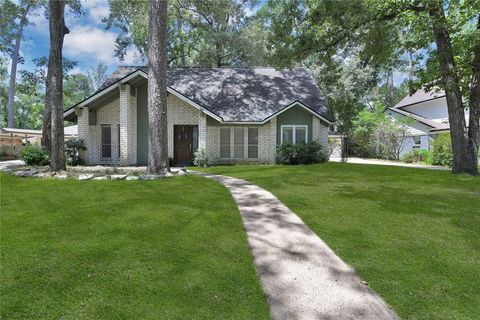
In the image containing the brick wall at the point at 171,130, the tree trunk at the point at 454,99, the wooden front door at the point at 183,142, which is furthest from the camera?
the wooden front door at the point at 183,142

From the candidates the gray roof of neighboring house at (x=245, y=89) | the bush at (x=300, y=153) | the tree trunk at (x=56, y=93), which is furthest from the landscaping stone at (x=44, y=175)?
the bush at (x=300, y=153)

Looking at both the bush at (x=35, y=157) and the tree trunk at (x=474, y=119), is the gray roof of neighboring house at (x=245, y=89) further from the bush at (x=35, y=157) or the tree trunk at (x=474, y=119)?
the tree trunk at (x=474, y=119)

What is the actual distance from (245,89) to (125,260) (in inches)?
666

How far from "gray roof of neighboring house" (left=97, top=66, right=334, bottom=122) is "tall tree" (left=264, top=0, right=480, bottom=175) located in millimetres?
3963

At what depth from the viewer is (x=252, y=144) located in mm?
17859

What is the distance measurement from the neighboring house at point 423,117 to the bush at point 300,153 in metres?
12.1

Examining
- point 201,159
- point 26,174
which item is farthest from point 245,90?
point 26,174

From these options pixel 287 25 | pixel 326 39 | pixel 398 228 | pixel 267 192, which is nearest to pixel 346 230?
pixel 398 228

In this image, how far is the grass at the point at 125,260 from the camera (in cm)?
304

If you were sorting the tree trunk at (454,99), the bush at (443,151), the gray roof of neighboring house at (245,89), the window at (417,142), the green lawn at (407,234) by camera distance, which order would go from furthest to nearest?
the window at (417,142) < the bush at (443,151) < the gray roof of neighboring house at (245,89) < the tree trunk at (454,99) < the green lawn at (407,234)

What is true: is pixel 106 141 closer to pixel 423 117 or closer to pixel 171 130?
pixel 171 130

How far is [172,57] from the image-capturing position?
2853 centimetres

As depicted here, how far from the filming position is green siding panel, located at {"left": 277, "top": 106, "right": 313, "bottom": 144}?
17.4m

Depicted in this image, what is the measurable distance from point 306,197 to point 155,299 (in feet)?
17.2
